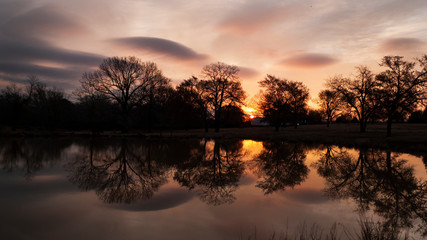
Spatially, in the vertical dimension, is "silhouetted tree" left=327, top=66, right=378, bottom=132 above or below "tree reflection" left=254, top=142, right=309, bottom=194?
above

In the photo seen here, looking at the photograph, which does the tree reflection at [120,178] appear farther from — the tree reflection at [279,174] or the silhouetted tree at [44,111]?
the silhouetted tree at [44,111]

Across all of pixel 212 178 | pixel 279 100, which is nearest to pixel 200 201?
pixel 212 178

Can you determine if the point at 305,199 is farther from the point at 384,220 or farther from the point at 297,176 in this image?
the point at 297,176

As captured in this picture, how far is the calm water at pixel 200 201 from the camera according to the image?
638 centimetres

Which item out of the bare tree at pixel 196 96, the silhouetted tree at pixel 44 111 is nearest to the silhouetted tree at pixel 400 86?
the bare tree at pixel 196 96

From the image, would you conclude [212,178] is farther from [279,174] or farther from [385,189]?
[385,189]

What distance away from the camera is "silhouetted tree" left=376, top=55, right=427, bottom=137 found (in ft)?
105

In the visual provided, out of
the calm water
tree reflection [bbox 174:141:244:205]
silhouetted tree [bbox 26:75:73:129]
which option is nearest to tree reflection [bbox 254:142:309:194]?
the calm water

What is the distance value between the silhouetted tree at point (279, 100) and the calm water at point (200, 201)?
40571mm

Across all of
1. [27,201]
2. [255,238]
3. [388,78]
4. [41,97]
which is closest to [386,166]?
[255,238]

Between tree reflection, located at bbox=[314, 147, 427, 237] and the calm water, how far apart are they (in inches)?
1.5

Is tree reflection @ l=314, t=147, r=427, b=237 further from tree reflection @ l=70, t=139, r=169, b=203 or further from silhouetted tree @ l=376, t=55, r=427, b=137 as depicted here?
silhouetted tree @ l=376, t=55, r=427, b=137

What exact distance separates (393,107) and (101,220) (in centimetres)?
3784

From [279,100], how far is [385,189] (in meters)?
46.5
